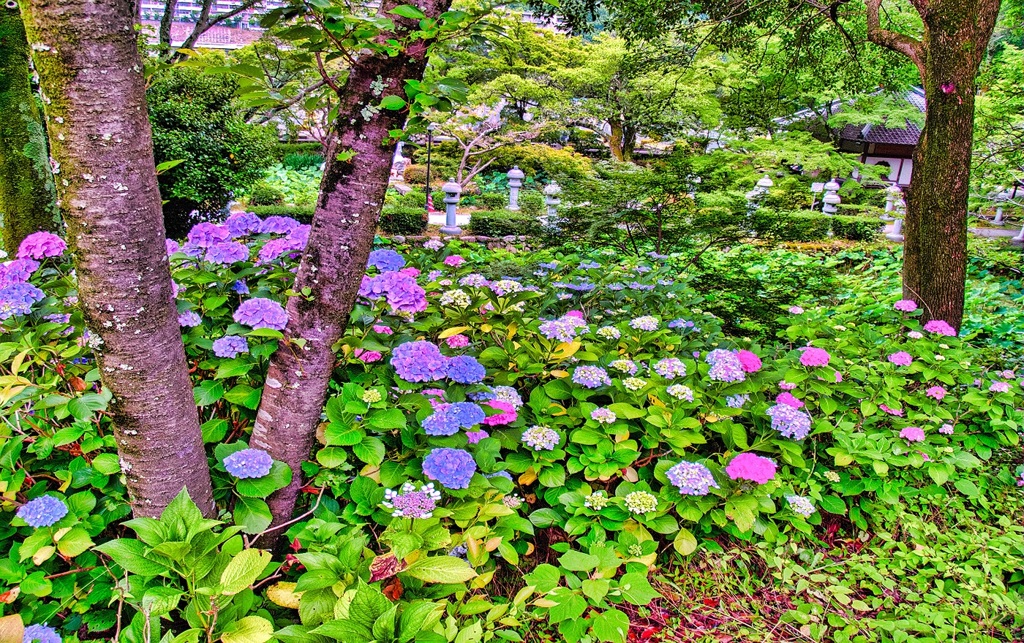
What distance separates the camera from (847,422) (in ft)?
6.61

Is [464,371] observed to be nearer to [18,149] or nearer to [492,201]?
[18,149]

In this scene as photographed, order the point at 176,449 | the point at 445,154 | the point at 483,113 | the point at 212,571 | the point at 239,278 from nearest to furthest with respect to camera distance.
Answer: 1. the point at 212,571
2. the point at 176,449
3. the point at 239,278
4. the point at 483,113
5. the point at 445,154

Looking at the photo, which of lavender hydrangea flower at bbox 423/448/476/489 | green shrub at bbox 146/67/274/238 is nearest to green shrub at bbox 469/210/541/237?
green shrub at bbox 146/67/274/238

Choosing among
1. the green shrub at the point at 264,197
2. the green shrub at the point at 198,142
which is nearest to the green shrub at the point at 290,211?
the green shrub at the point at 264,197

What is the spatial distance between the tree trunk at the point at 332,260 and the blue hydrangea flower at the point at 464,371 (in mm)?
299

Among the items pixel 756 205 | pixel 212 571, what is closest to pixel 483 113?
pixel 756 205

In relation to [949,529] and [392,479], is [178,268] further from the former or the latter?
[949,529]

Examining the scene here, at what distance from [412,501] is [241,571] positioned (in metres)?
0.36

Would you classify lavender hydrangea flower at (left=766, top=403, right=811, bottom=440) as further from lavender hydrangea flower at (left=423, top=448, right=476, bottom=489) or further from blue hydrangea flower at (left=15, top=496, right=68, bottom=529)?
blue hydrangea flower at (left=15, top=496, right=68, bottom=529)

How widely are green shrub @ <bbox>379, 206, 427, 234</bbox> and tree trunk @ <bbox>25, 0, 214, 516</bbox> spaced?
8.33 m

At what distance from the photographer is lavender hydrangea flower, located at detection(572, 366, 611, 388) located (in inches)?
67.1

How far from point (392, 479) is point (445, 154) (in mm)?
13300

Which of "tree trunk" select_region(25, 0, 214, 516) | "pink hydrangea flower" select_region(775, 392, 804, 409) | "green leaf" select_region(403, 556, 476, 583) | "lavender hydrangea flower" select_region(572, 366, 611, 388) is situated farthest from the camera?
"pink hydrangea flower" select_region(775, 392, 804, 409)

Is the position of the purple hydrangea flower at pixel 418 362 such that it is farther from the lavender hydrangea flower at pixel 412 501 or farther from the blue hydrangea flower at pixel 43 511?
the blue hydrangea flower at pixel 43 511
